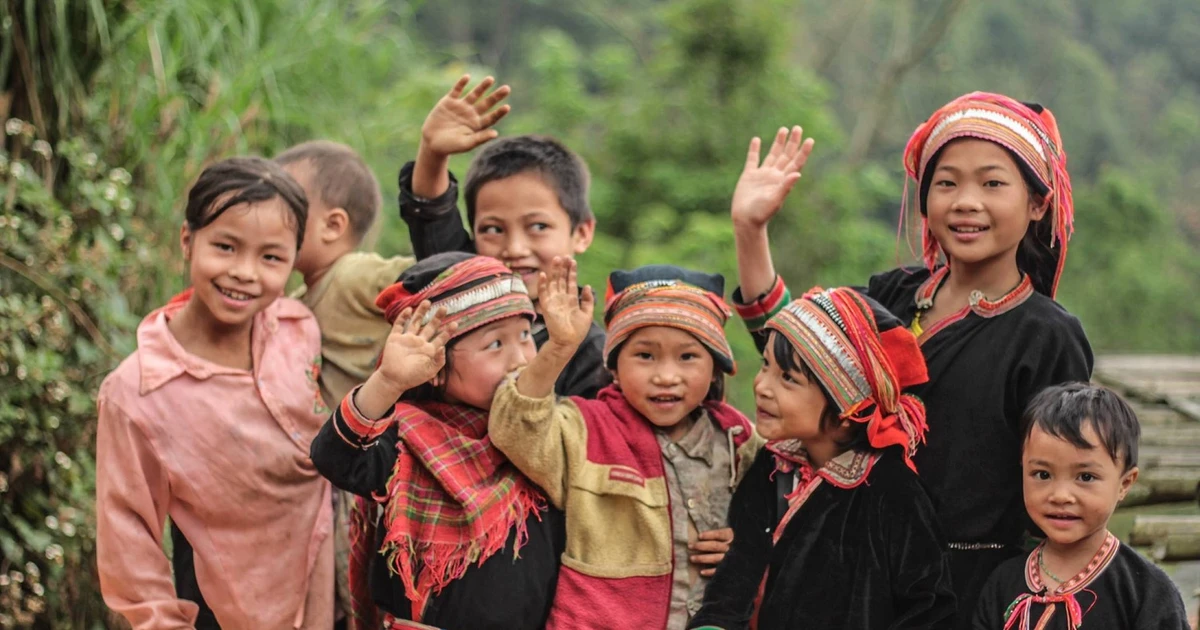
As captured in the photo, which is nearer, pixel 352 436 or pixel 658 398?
pixel 352 436

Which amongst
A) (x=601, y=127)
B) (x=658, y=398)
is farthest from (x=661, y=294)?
(x=601, y=127)

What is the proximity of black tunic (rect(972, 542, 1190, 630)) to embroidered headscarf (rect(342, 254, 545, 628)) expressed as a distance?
43.2 inches

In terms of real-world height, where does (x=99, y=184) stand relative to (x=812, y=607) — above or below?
above

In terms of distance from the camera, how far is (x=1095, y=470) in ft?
7.81

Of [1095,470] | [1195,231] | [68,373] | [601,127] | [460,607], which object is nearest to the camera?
[1095,470]

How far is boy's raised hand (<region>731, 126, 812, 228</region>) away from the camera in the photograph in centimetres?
296

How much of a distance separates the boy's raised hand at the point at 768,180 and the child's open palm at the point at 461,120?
2.14 ft

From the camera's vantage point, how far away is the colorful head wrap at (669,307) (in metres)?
2.65

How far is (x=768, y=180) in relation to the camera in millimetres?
3025

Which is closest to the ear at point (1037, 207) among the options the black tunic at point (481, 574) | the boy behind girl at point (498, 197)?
the boy behind girl at point (498, 197)

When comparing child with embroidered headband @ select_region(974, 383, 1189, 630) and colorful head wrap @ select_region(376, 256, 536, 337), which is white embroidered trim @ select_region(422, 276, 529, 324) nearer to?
colorful head wrap @ select_region(376, 256, 536, 337)

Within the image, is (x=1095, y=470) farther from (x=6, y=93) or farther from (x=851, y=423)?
(x=6, y=93)

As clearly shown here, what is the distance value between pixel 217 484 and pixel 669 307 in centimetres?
116

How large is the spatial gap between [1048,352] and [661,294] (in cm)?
84
